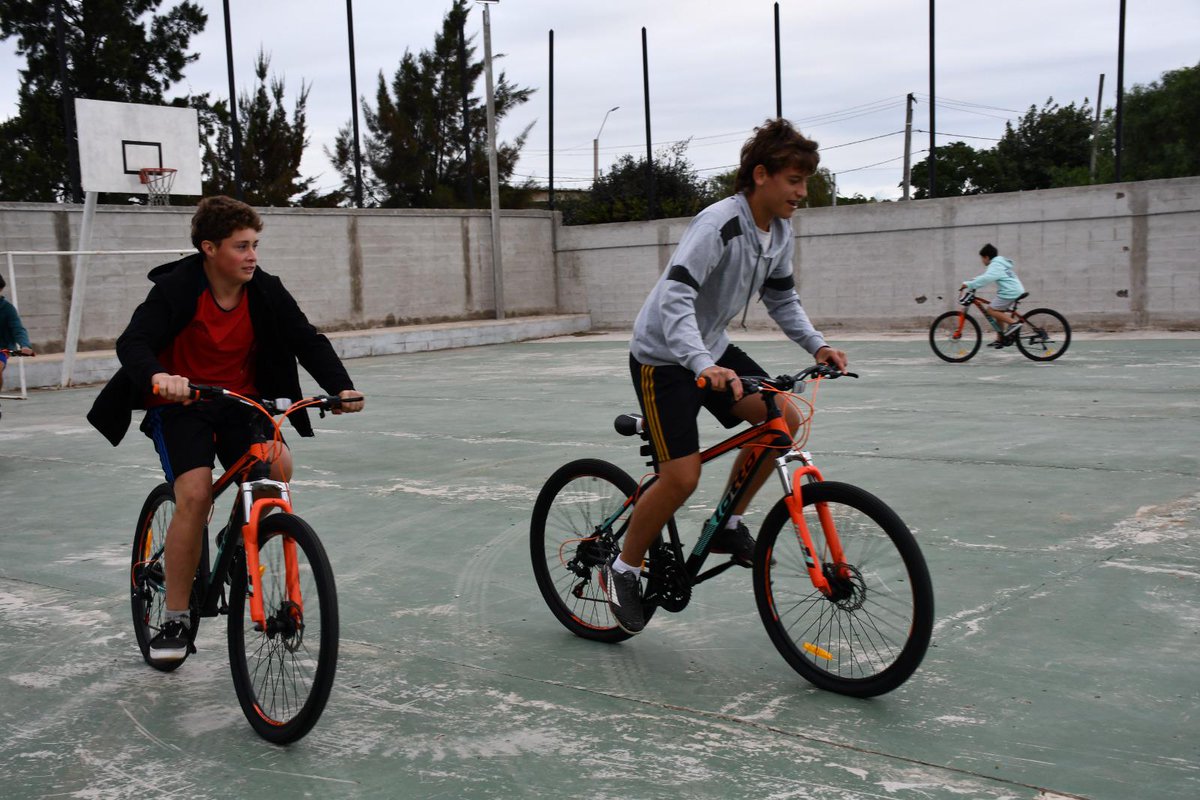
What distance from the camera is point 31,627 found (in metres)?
4.59

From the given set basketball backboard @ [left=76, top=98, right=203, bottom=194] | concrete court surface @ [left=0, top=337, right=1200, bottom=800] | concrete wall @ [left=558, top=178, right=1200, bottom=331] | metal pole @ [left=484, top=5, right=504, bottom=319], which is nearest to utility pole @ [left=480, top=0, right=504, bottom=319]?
metal pole @ [left=484, top=5, right=504, bottom=319]

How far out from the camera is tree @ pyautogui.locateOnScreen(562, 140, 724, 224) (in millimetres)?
27656

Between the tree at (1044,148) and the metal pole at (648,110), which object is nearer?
the metal pole at (648,110)

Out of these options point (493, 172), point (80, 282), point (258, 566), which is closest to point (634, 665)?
point (258, 566)

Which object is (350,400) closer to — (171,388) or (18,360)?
(171,388)

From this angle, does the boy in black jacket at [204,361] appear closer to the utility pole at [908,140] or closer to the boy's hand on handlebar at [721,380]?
the boy's hand on handlebar at [721,380]

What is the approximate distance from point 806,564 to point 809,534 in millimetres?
103

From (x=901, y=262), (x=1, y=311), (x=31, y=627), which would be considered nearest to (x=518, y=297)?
(x=901, y=262)

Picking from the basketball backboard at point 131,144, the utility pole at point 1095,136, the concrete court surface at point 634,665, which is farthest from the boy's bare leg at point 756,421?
the utility pole at point 1095,136

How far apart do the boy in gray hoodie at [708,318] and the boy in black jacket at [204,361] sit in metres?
0.98

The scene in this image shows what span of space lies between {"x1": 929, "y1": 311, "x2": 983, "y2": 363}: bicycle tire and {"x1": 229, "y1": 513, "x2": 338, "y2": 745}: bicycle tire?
1255cm

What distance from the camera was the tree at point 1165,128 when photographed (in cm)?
3909

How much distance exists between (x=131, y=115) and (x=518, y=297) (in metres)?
10.5

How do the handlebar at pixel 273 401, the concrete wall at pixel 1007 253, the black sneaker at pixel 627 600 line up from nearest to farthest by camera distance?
the handlebar at pixel 273 401 → the black sneaker at pixel 627 600 → the concrete wall at pixel 1007 253
